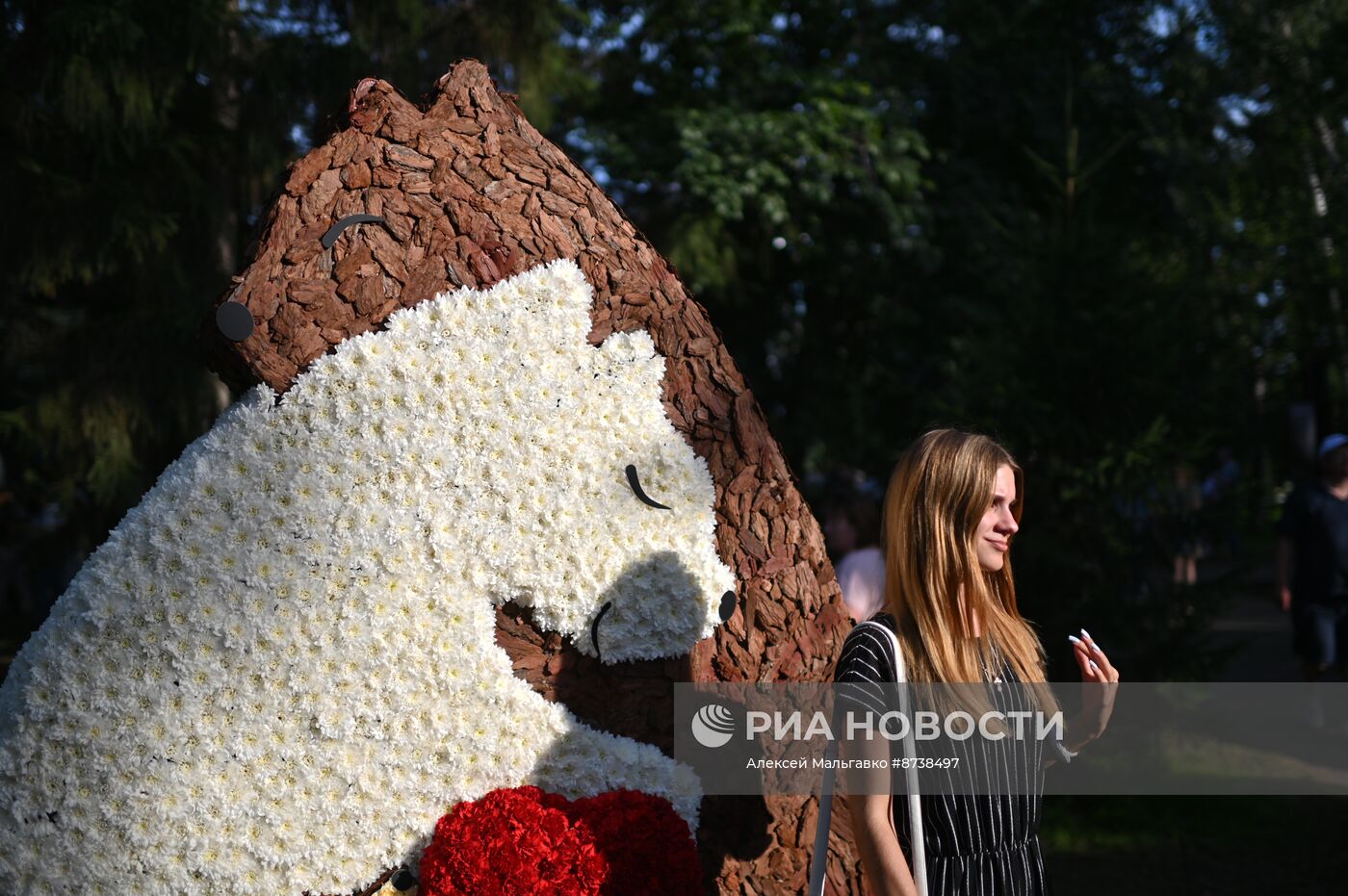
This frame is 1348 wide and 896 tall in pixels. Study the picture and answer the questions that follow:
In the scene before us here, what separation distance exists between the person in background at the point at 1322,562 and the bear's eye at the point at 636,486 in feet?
16.9

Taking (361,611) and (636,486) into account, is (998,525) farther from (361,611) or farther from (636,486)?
(361,611)

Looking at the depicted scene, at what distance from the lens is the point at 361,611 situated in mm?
2652

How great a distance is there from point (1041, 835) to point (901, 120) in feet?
23.8

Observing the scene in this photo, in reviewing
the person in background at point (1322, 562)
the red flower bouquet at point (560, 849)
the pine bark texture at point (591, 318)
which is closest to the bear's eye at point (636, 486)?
the pine bark texture at point (591, 318)

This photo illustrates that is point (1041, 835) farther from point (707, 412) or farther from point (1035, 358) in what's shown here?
point (707, 412)

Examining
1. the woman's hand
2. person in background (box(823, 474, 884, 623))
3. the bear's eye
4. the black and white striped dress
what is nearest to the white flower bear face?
the bear's eye

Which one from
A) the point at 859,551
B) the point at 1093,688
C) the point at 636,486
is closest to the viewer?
the point at 1093,688

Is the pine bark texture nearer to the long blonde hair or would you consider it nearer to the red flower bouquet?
the red flower bouquet

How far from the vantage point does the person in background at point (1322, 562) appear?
6441mm

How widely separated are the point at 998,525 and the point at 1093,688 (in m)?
0.42

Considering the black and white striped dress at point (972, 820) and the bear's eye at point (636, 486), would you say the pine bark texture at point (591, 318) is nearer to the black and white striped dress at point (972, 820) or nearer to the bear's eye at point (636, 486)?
the bear's eye at point (636, 486)

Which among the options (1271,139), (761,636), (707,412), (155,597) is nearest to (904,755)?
(761,636)

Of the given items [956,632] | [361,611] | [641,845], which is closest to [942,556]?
[956,632]

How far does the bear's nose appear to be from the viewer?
2.96 metres
